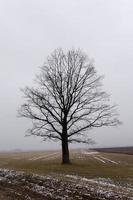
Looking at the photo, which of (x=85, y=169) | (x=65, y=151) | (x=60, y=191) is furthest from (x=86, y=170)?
(x=60, y=191)

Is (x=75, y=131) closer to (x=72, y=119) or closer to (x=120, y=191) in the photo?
(x=72, y=119)

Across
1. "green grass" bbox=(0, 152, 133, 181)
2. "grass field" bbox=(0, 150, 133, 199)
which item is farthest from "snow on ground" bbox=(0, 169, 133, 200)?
"green grass" bbox=(0, 152, 133, 181)

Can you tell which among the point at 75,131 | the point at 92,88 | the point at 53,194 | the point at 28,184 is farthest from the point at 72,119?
the point at 53,194

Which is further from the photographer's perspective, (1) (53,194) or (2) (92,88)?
(2) (92,88)

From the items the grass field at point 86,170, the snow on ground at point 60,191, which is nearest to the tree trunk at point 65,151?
the grass field at point 86,170

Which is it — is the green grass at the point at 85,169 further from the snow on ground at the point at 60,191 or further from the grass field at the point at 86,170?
the snow on ground at the point at 60,191

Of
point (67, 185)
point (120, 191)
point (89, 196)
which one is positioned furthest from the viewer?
point (67, 185)

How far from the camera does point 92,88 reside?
162 feet

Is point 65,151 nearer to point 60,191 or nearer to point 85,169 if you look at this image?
point 85,169

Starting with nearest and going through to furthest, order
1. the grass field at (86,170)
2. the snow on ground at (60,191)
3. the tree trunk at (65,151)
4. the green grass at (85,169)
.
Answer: the snow on ground at (60,191) → the grass field at (86,170) → the green grass at (85,169) → the tree trunk at (65,151)

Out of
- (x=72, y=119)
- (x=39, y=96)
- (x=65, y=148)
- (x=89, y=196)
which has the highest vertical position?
(x=39, y=96)

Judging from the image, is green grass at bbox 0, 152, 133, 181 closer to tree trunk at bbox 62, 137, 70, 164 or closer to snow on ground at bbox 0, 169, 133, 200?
tree trunk at bbox 62, 137, 70, 164

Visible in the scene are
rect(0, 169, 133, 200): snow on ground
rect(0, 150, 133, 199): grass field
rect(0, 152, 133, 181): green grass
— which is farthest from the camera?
rect(0, 152, 133, 181): green grass

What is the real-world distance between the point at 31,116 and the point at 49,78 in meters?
5.19
